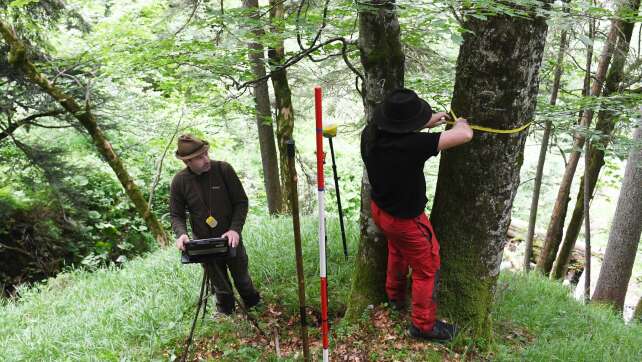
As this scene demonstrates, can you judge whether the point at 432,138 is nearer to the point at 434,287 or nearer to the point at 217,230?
the point at 434,287

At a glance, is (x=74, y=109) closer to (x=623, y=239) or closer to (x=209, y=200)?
(x=209, y=200)

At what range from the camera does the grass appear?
380cm

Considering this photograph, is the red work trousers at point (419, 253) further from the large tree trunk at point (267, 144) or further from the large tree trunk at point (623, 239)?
the large tree trunk at point (623, 239)

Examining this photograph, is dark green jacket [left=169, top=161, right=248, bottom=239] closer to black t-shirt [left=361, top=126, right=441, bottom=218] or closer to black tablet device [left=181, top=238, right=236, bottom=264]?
black tablet device [left=181, top=238, right=236, bottom=264]

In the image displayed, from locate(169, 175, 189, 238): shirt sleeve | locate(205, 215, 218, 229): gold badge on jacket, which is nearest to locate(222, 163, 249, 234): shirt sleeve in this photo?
locate(205, 215, 218, 229): gold badge on jacket

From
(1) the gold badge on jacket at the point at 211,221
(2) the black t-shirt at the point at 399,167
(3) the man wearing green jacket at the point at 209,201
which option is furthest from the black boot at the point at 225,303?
(2) the black t-shirt at the point at 399,167

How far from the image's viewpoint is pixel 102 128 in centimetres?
857

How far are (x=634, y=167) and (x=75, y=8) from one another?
10394mm

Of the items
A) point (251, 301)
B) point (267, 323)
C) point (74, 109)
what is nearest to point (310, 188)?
point (74, 109)

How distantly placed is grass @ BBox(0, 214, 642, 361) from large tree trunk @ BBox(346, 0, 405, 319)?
21 cm

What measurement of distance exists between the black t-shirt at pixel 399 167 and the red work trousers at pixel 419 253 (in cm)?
9

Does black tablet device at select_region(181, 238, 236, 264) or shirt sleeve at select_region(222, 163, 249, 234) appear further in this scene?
shirt sleeve at select_region(222, 163, 249, 234)

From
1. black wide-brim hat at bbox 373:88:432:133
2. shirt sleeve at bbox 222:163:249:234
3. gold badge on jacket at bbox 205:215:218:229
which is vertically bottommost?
gold badge on jacket at bbox 205:215:218:229

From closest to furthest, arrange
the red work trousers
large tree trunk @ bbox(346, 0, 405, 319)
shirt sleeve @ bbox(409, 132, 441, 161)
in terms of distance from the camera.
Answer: shirt sleeve @ bbox(409, 132, 441, 161), the red work trousers, large tree trunk @ bbox(346, 0, 405, 319)
